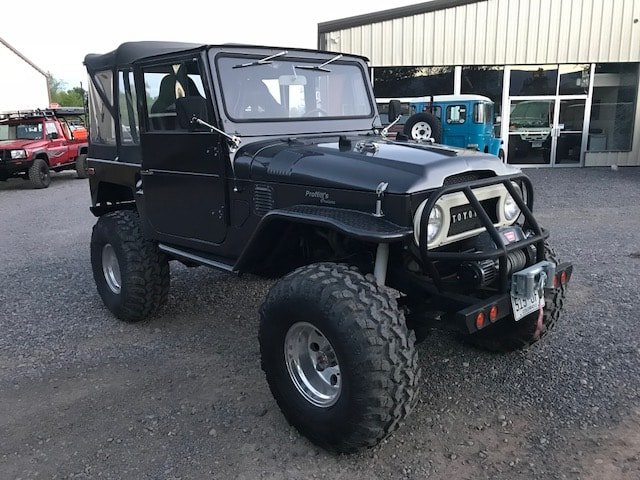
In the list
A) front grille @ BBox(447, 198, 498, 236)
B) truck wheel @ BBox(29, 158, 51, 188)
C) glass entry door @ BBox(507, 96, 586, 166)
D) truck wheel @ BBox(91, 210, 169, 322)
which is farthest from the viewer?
glass entry door @ BBox(507, 96, 586, 166)

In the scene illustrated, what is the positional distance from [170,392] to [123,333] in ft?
3.90

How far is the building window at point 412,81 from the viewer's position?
15.7 meters

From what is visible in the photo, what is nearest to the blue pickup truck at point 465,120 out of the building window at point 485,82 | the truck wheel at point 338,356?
the building window at point 485,82

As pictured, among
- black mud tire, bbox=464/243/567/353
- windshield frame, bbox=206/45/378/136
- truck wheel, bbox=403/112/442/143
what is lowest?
black mud tire, bbox=464/243/567/353

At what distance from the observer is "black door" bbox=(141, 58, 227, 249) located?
3758mm

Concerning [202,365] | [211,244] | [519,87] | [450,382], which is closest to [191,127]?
[211,244]

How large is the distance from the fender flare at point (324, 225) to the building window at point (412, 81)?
1318 centimetres

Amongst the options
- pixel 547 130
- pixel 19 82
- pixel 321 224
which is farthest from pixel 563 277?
pixel 19 82

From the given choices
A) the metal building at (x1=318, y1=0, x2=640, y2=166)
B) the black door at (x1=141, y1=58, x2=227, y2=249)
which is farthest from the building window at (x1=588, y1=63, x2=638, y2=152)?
the black door at (x1=141, y1=58, x2=227, y2=249)

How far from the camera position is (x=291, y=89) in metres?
4.00

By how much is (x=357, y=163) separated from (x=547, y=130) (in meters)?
14.6

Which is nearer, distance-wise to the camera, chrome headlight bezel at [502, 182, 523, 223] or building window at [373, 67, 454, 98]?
chrome headlight bezel at [502, 182, 523, 223]

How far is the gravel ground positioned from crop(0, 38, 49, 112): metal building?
102ft

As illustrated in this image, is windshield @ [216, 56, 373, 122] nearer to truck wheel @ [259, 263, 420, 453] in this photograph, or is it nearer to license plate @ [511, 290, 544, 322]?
truck wheel @ [259, 263, 420, 453]
